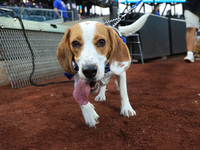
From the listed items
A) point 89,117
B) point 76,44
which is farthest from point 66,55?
point 89,117

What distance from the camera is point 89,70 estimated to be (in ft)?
4.12

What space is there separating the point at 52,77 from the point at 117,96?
1978 mm

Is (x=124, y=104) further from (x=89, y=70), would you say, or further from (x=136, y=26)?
(x=136, y=26)

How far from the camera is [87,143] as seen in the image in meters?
1.22

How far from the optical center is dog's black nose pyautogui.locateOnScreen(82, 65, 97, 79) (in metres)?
1.25

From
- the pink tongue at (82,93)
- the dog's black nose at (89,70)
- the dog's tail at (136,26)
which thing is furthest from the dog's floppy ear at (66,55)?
the dog's tail at (136,26)

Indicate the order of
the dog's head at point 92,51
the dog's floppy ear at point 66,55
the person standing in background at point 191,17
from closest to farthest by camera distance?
1. the dog's head at point 92,51
2. the dog's floppy ear at point 66,55
3. the person standing in background at point 191,17

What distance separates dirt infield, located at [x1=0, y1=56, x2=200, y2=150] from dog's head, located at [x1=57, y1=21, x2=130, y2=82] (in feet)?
1.42

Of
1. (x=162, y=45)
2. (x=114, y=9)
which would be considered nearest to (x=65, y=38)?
(x=114, y=9)

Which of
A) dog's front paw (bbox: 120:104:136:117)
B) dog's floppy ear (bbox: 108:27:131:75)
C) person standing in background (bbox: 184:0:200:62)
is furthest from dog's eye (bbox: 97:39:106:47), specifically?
person standing in background (bbox: 184:0:200:62)

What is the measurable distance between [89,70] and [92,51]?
19cm

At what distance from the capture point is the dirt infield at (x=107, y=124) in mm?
1202

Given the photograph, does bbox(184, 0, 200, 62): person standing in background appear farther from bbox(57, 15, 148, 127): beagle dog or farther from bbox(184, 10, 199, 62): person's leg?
bbox(57, 15, 148, 127): beagle dog

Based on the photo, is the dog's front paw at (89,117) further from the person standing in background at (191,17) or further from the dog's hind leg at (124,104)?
the person standing in background at (191,17)
